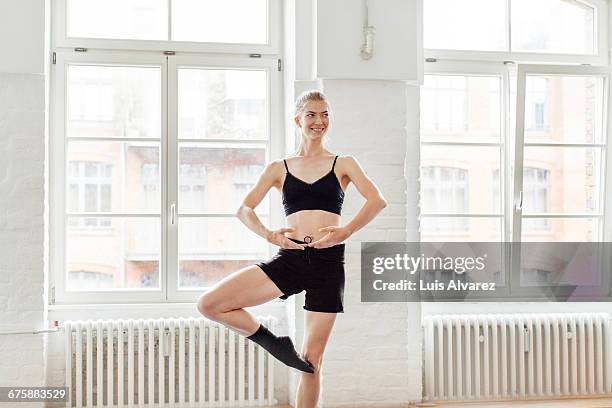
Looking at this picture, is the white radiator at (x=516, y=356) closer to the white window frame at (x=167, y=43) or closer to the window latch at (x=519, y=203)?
the window latch at (x=519, y=203)

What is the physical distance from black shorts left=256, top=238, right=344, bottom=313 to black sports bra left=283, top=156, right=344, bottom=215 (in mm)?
184

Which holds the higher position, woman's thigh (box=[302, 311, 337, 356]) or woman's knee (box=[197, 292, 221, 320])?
woman's knee (box=[197, 292, 221, 320])

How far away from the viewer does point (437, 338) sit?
5.11 metres

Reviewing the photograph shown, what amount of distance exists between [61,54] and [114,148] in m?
0.70

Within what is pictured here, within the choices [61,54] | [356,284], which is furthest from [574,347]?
[61,54]

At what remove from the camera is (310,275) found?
3.56 m

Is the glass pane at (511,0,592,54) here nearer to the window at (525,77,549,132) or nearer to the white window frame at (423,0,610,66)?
the white window frame at (423,0,610,66)

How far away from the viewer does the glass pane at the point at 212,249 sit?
5074 mm

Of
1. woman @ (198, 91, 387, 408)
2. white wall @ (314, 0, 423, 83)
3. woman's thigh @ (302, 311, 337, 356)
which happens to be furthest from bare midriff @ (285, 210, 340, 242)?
white wall @ (314, 0, 423, 83)

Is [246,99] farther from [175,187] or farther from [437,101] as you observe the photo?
[437,101]

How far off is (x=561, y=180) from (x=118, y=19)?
3294 mm

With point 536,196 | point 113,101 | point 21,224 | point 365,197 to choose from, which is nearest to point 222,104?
point 113,101

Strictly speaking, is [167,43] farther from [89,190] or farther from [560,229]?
[560,229]

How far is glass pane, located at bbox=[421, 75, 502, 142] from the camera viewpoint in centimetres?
531
